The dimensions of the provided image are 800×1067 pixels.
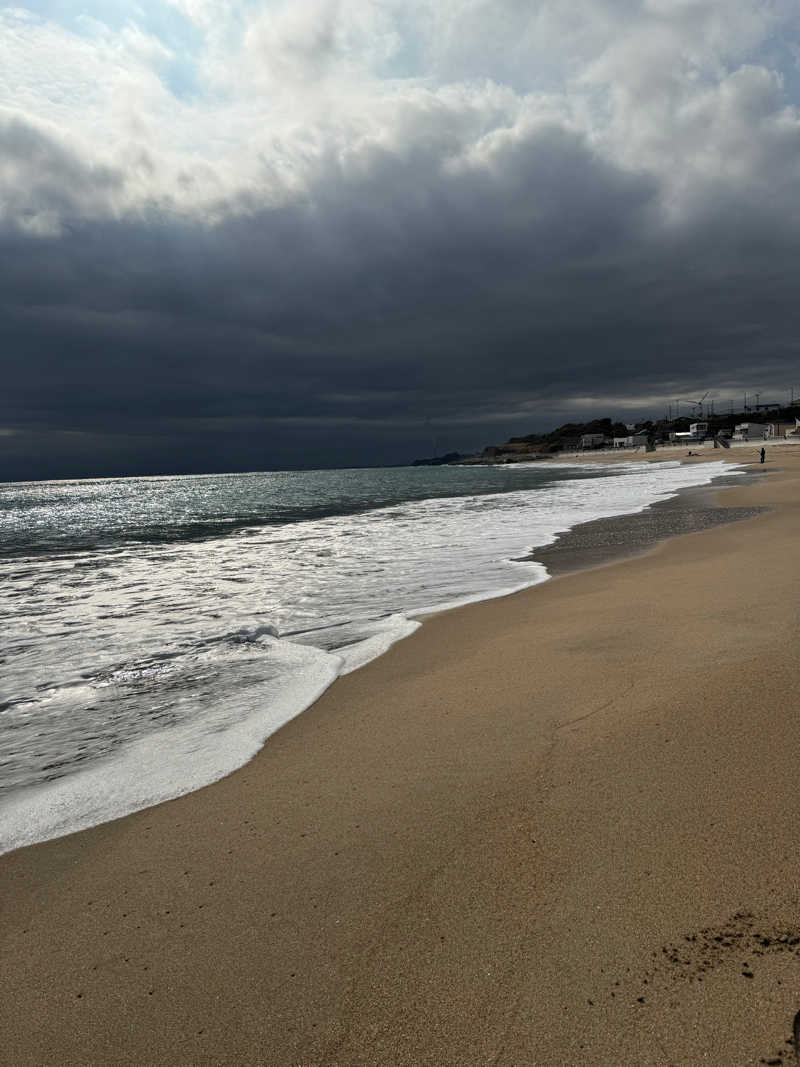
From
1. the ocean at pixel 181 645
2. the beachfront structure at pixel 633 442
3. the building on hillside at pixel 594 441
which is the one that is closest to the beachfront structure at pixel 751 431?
the beachfront structure at pixel 633 442

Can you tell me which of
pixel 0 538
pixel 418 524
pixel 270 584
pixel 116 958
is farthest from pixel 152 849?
pixel 0 538

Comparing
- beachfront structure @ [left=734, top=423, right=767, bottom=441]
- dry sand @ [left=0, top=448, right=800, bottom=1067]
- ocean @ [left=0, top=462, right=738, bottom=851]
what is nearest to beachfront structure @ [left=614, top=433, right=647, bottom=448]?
beachfront structure @ [left=734, top=423, right=767, bottom=441]

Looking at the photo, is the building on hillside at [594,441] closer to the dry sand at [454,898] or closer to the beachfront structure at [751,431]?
the beachfront structure at [751,431]

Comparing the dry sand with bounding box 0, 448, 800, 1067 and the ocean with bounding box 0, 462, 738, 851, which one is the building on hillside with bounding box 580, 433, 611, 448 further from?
the dry sand with bounding box 0, 448, 800, 1067

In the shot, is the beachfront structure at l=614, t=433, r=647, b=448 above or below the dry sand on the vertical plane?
above

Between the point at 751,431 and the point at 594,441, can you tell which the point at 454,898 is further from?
the point at 594,441

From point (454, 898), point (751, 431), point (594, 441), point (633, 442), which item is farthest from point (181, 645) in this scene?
point (594, 441)

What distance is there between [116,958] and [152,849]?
0.66 m

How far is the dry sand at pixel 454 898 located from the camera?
1616 millimetres

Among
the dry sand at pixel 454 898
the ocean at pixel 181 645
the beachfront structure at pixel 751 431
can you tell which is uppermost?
the beachfront structure at pixel 751 431

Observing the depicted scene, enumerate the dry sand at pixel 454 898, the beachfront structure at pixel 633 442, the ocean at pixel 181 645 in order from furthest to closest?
the beachfront structure at pixel 633 442, the ocean at pixel 181 645, the dry sand at pixel 454 898

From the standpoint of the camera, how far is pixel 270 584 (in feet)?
31.1

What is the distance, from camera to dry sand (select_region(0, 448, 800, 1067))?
1616 mm

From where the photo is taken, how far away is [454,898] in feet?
6.85
